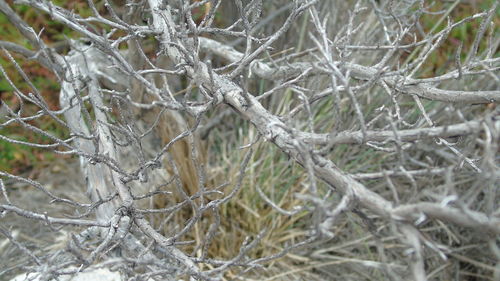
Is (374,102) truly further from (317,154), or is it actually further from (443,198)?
(443,198)

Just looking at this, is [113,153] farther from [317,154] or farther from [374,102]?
[374,102]

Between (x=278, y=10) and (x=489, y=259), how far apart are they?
169 cm

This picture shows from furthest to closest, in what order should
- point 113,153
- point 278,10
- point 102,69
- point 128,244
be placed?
point 278,10, point 102,69, point 113,153, point 128,244

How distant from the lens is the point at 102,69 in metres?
2.27

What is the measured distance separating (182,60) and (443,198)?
849mm

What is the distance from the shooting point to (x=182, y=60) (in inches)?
57.7

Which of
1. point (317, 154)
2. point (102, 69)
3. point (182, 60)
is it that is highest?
point (102, 69)

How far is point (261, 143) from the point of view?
2766mm

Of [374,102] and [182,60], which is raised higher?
[182,60]

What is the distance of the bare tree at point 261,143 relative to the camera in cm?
106

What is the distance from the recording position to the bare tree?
106cm

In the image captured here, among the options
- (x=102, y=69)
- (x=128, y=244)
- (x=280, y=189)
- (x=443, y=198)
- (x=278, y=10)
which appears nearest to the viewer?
(x=443, y=198)

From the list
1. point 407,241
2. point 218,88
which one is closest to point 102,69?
point 218,88

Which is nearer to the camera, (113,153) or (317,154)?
(317,154)
